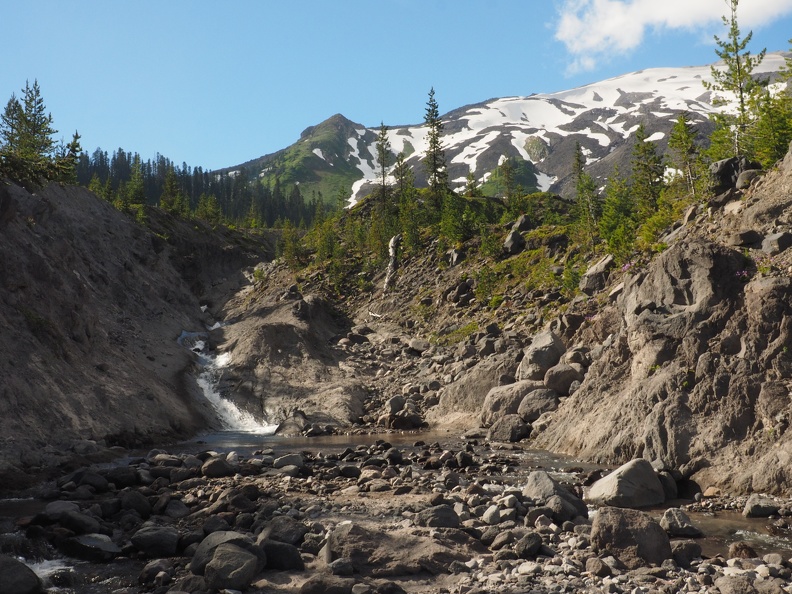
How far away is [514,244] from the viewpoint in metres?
66.6

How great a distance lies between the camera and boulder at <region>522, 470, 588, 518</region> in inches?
657

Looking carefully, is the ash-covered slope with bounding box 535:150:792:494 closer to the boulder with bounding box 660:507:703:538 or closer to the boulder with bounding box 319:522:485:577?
the boulder with bounding box 660:507:703:538

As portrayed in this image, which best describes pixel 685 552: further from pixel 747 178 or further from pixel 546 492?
pixel 747 178

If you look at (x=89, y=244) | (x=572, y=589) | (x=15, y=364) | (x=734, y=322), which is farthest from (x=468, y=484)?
(x=89, y=244)

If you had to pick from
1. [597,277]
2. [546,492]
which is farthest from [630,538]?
[597,277]

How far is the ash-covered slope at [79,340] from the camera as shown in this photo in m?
28.9

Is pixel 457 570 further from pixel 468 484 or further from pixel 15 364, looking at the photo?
pixel 15 364

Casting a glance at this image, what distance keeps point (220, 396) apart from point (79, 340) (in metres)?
14.1

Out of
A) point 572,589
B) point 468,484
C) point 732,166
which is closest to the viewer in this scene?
point 572,589

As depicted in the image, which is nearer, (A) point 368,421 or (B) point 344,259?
(A) point 368,421

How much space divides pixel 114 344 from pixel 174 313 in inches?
924

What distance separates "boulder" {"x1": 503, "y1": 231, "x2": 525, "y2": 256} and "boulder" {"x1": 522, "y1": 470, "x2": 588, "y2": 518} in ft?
162

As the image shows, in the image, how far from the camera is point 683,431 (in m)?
21.7

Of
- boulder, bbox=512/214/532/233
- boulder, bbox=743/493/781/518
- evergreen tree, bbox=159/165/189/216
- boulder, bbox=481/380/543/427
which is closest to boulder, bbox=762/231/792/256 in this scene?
boulder, bbox=743/493/781/518
